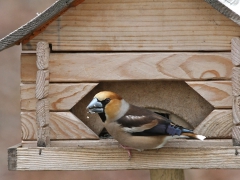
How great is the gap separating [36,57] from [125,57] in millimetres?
557

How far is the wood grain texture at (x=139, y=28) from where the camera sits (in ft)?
13.2

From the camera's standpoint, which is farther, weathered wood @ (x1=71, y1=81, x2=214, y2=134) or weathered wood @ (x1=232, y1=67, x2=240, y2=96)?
weathered wood @ (x1=71, y1=81, x2=214, y2=134)

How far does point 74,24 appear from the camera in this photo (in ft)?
13.3

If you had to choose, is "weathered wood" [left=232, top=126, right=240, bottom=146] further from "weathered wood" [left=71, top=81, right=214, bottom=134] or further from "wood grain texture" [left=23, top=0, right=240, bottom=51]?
"wood grain texture" [left=23, top=0, right=240, bottom=51]

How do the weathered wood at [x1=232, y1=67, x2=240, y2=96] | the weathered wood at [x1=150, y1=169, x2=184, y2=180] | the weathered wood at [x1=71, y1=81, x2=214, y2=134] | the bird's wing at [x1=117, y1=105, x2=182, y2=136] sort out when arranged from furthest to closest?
the weathered wood at [x1=150, y1=169, x2=184, y2=180] → the weathered wood at [x1=71, y1=81, x2=214, y2=134] → the weathered wood at [x1=232, y1=67, x2=240, y2=96] → the bird's wing at [x1=117, y1=105, x2=182, y2=136]

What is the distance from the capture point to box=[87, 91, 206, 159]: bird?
12.7 feet

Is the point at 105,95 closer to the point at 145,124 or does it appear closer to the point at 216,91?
the point at 145,124

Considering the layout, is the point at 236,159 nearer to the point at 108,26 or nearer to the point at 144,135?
the point at 144,135

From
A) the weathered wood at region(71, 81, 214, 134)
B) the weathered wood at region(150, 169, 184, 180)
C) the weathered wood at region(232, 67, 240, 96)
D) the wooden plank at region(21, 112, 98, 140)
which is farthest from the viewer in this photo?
the weathered wood at region(150, 169, 184, 180)

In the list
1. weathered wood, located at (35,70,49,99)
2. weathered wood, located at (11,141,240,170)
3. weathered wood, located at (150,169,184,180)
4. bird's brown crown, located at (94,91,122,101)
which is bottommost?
weathered wood, located at (150,169,184,180)

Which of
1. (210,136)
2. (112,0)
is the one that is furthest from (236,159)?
(112,0)

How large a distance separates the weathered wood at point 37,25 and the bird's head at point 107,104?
55cm

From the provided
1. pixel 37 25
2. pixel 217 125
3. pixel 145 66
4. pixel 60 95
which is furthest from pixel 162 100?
pixel 37 25

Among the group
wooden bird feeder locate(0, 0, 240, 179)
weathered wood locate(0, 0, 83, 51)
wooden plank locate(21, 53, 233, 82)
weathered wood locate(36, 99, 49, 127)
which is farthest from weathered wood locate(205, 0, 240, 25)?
weathered wood locate(36, 99, 49, 127)
